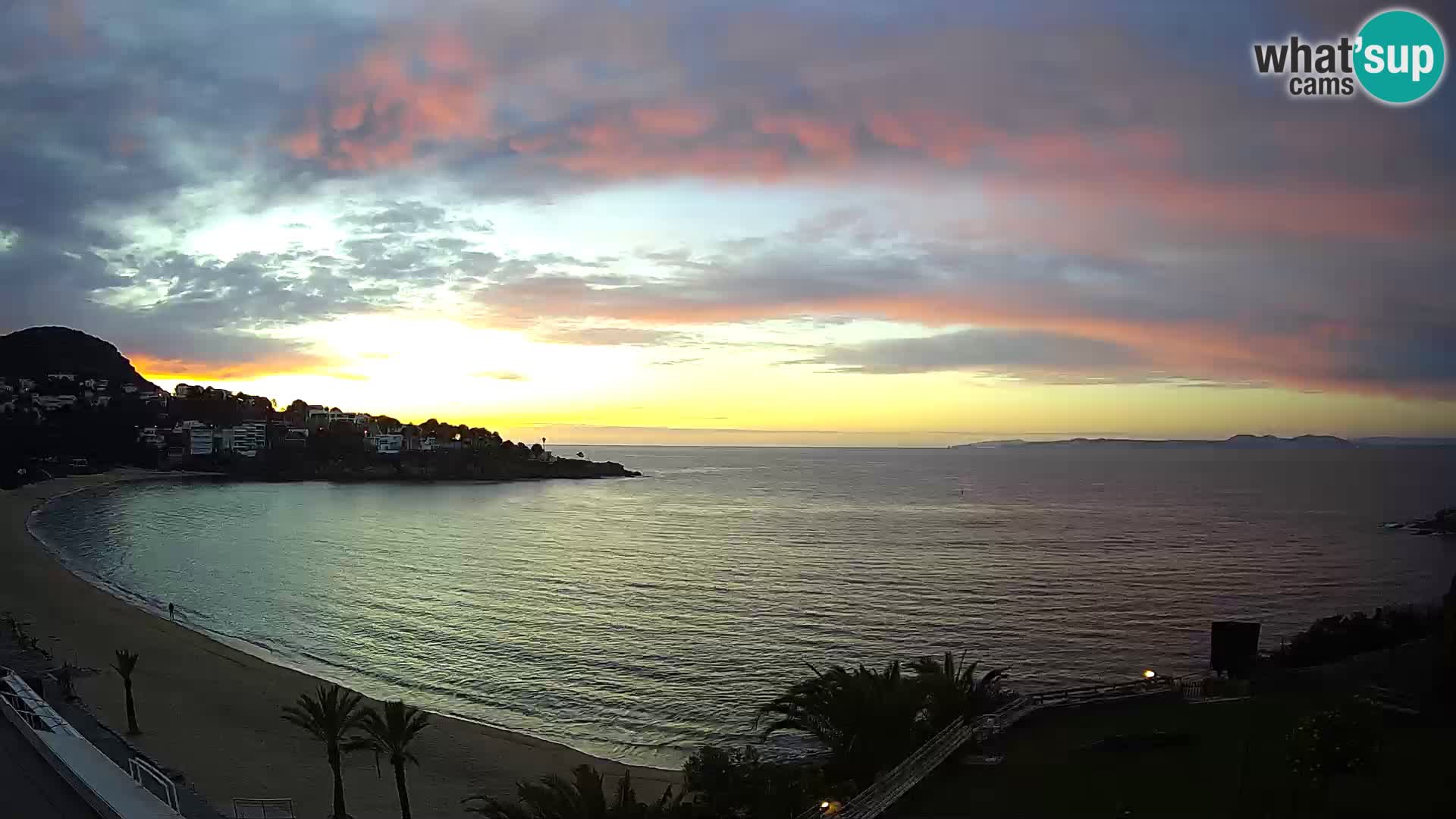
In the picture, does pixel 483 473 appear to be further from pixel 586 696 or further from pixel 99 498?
pixel 586 696

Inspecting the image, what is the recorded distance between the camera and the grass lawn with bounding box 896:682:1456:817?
544 inches

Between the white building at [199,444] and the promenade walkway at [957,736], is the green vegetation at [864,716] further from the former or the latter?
the white building at [199,444]

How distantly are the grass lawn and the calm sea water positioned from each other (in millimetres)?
14984

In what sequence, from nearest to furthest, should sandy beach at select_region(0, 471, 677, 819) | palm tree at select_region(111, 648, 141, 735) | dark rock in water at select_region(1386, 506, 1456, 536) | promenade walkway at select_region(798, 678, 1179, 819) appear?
1. promenade walkway at select_region(798, 678, 1179, 819)
2. sandy beach at select_region(0, 471, 677, 819)
3. palm tree at select_region(111, 648, 141, 735)
4. dark rock in water at select_region(1386, 506, 1456, 536)

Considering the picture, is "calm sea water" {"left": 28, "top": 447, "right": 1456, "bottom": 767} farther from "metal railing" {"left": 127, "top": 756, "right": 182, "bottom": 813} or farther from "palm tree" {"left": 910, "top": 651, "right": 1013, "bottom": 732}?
"metal railing" {"left": 127, "top": 756, "right": 182, "bottom": 813}

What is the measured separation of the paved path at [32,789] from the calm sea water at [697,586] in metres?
17.8

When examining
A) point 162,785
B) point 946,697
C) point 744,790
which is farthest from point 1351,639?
point 162,785

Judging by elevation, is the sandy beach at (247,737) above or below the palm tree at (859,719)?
below

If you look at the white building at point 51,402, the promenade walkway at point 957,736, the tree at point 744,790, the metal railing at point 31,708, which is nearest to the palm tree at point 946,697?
the promenade walkway at point 957,736

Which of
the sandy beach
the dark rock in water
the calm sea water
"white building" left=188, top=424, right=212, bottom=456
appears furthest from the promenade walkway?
"white building" left=188, top=424, right=212, bottom=456

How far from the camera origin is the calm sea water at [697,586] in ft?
127

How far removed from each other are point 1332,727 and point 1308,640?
856 inches

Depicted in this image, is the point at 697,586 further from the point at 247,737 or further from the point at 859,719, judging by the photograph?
the point at 859,719

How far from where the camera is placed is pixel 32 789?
1394 centimetres
